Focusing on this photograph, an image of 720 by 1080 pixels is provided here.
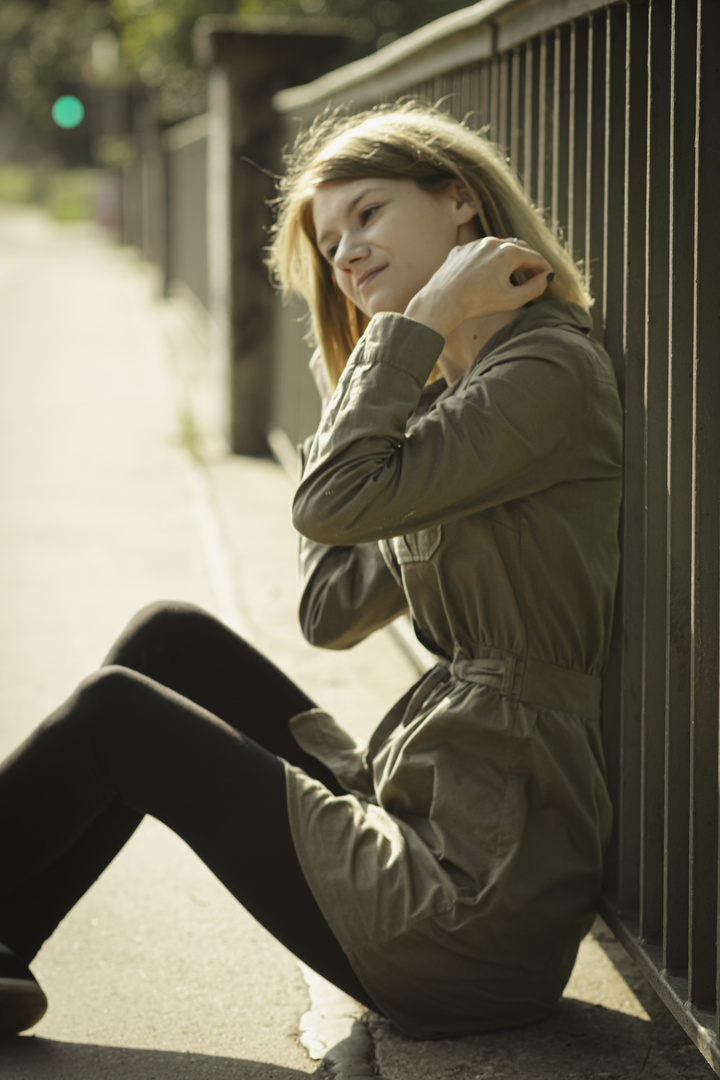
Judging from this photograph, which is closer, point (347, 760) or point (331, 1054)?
point (331, 1054)

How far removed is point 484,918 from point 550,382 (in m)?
0.86

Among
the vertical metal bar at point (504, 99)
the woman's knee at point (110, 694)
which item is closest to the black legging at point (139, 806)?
the woman's knee at point (110, 694)

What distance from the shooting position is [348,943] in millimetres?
2191

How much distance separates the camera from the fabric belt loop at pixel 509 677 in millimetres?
2234

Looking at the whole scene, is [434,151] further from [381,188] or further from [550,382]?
[550,382]

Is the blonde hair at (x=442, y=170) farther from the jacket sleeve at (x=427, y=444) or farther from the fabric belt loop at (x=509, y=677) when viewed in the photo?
the fabric belt loop at (x=509, y=677)

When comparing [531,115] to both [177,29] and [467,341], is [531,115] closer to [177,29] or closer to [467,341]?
[467,341]

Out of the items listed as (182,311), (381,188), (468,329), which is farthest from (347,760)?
(182,311)

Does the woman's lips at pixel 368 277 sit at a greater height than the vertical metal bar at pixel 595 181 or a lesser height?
lesser

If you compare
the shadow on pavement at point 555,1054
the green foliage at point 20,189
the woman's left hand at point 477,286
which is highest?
the green foliage at point 20,189

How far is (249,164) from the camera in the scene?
769 centimetres

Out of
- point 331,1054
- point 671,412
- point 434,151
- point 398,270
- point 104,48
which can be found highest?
point 104,48

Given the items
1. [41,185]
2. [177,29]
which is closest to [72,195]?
[41,185]

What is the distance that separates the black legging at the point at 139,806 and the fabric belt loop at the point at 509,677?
0.40 metres
